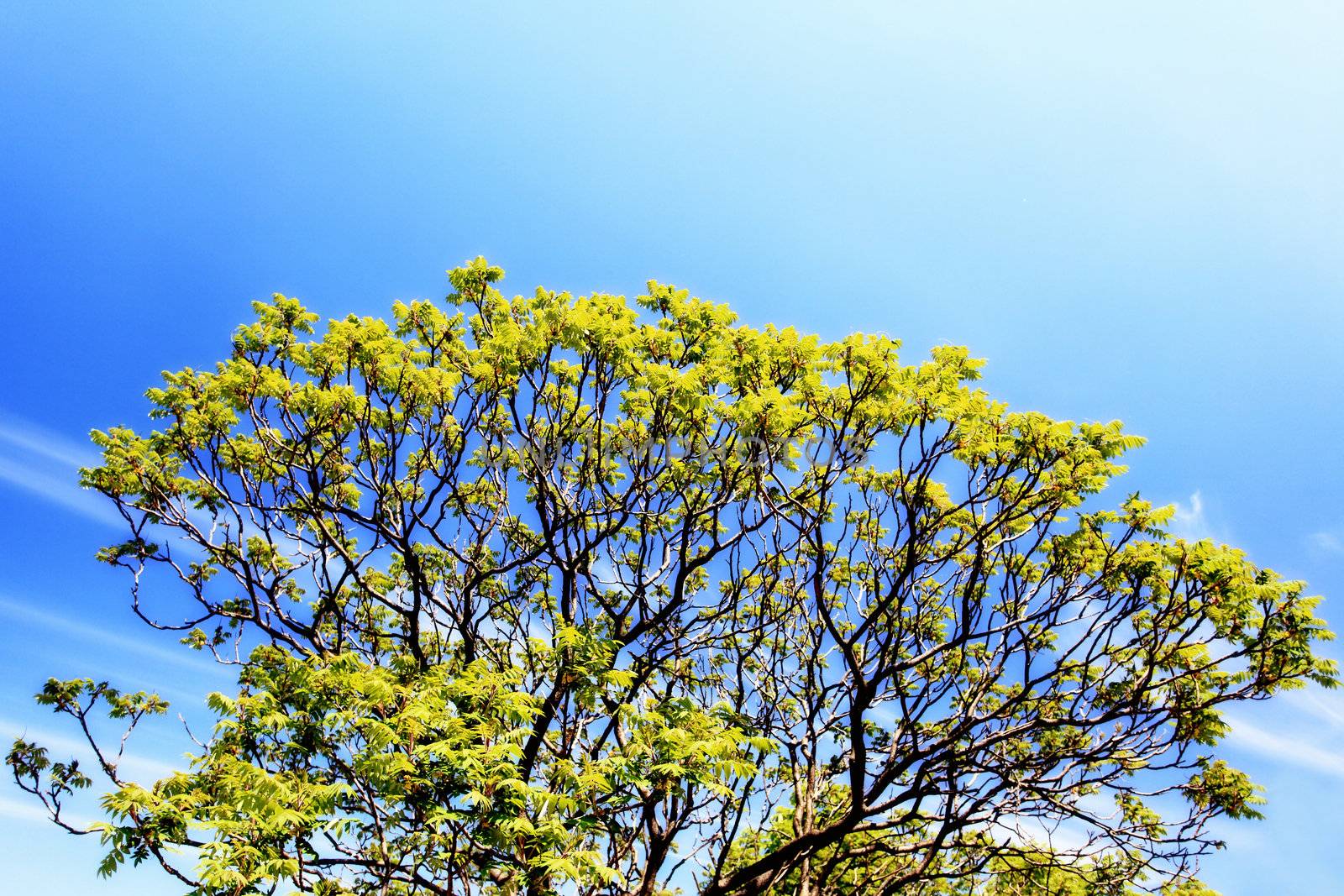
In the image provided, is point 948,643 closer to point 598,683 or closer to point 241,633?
point 598,683

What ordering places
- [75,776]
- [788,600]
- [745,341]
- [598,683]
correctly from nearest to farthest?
[598,683], [745,341], [75,776], [788,600]

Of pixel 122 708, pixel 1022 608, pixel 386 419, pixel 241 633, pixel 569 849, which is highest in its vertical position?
pixel 386 419

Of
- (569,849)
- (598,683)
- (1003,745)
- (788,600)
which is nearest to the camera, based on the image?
(569,849)

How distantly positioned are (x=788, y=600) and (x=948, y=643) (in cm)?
388

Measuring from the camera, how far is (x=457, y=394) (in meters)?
11.9

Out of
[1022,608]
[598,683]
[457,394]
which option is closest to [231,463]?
[457,394]

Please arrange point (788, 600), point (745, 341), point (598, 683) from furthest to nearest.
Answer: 1. point (788, 600)
2. point (745, 341)
3. point (598, 683)

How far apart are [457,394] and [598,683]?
519 cm

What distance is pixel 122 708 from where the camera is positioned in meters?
12.5

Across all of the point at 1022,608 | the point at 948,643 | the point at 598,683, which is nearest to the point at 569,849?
the point at 598,683

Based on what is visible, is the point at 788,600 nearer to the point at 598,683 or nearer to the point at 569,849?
the point at 598,683

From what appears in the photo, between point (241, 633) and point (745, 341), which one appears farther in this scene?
point (241, 633)

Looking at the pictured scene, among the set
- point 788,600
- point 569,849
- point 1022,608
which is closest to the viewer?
point 569,849

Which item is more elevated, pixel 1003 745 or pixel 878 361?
pixel 878 361
